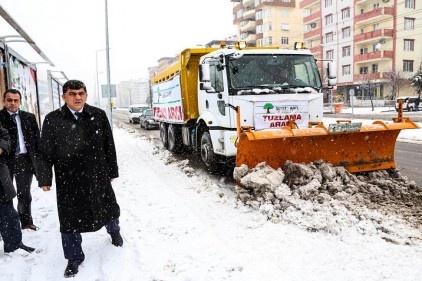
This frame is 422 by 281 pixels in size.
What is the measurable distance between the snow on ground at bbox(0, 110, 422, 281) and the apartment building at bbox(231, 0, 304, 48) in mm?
62677

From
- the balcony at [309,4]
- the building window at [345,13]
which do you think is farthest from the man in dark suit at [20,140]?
the balcony at [309,4]

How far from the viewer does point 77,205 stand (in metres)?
3.63

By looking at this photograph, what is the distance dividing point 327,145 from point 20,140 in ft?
15.9

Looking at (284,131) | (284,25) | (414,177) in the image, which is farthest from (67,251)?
(284,25)

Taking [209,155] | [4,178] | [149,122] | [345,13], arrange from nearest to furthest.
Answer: [4,178], [209,155], [149,122], [345,13]

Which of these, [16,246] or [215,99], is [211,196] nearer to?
[215,99]

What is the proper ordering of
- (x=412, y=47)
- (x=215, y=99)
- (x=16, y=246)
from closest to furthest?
(x=16, y=246) < (x=215, y=99) < (x=412, y=47)

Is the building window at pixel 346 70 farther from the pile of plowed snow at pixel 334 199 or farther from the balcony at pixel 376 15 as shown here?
the pile of plowed snow at pixel 334 199

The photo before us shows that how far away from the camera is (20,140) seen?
4.50m

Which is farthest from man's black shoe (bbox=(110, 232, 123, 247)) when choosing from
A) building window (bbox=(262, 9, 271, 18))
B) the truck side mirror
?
building window (bbox=(262, 9, 271, 18))

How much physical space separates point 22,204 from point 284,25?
225 feet

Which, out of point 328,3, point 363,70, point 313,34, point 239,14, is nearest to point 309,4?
point 328,3

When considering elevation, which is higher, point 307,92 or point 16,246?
point 307,92

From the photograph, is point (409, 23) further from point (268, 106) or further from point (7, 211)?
point (7, 211)
